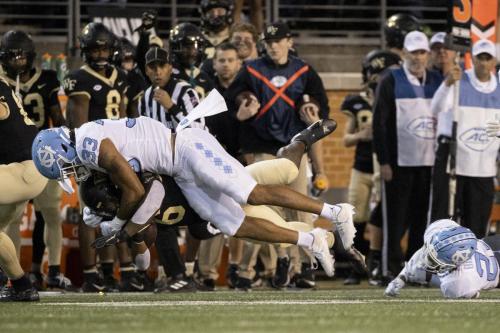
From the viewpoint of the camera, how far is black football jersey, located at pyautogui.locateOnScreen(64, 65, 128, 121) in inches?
418

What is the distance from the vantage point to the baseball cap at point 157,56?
34.2ft

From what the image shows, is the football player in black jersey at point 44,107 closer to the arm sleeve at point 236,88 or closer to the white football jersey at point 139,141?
the arm sleeve at point 236,88

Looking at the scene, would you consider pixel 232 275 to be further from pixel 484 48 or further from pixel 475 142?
pixel 484 48

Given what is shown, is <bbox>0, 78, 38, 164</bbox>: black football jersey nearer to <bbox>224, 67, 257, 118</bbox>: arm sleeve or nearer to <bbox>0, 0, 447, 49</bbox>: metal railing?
<bbox>224, 67, 257, 118</bbox>: arm sleeve

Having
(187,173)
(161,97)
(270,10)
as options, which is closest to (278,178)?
(187,173)

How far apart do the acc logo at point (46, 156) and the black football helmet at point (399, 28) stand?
470cm

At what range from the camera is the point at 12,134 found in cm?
893

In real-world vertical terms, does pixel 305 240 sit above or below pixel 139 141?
below

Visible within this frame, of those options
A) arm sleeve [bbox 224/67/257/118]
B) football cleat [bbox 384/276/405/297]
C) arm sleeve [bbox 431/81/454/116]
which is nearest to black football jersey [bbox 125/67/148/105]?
arm sleeve [bbox 224/67/257/118]

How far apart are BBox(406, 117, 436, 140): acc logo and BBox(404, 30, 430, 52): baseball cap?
56 cm

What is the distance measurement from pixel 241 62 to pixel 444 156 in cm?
195

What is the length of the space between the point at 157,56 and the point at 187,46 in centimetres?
64

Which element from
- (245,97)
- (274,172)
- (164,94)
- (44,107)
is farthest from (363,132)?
(274,172)

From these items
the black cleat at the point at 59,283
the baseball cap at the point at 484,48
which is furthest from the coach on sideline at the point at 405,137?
the black cleat at the point at 59,283
